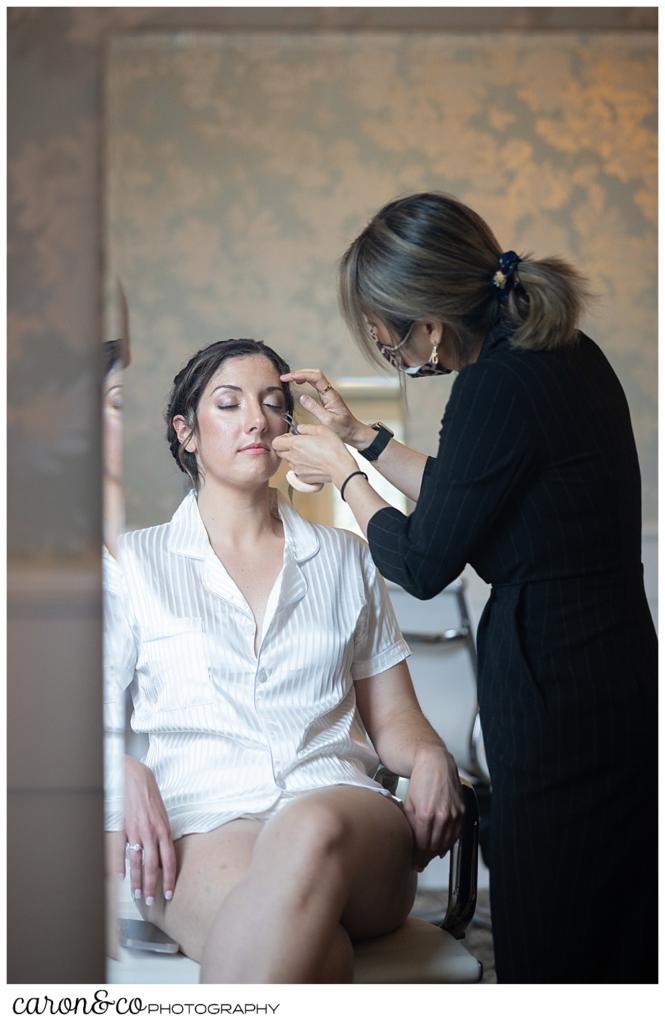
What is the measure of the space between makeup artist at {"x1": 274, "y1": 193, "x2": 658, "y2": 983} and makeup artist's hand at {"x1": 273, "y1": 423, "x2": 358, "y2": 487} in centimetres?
10

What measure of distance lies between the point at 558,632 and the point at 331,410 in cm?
58

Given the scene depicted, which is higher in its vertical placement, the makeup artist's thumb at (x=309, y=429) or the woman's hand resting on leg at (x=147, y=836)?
the makeup artist's thumb at (x=309, y=429)

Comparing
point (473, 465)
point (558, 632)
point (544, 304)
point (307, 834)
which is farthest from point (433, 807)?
point (544, 304)

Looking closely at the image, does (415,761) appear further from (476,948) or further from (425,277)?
(425,277)

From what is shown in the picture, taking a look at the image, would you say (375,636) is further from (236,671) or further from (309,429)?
(309,429)

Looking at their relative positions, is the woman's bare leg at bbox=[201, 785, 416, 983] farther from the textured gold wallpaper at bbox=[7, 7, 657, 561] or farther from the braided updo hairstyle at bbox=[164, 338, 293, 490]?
the textured gold wallpaper at bbox=[7, 7, 657, 561]

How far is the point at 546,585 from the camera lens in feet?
4.90

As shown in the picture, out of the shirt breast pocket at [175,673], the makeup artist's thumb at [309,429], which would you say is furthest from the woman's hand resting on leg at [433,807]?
the makeup artist's thumb at [309,429]

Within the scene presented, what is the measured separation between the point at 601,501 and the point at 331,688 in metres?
0.55

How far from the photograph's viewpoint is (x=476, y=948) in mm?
1981

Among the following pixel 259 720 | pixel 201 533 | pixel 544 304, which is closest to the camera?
pixel 544 304

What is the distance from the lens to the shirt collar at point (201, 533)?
1.73 meters

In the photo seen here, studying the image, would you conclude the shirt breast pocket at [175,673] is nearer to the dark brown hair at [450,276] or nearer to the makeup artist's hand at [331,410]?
the makeup artist's hand at [331,410]

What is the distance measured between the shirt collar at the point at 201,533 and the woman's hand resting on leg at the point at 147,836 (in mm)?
380
